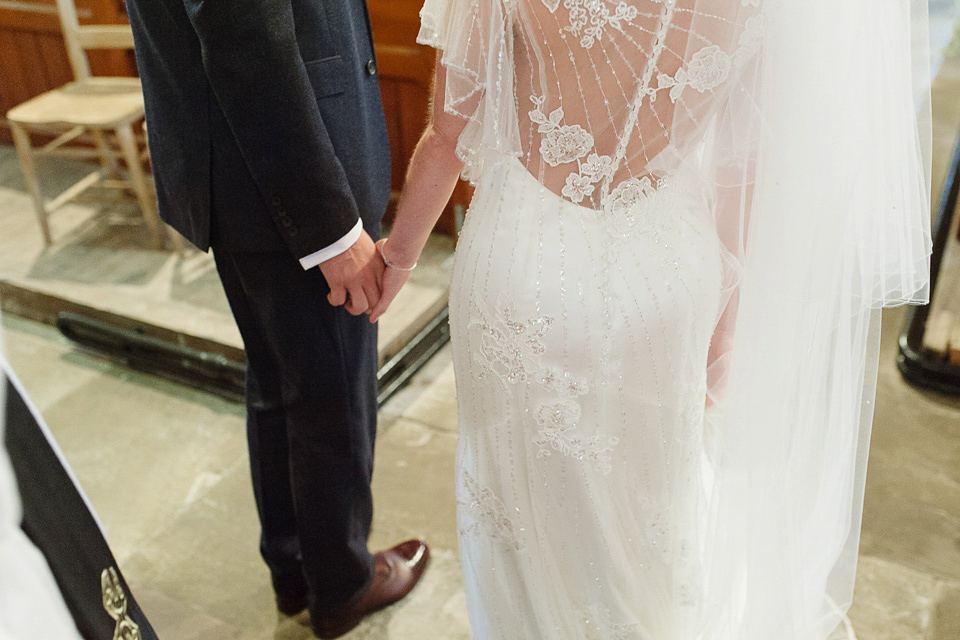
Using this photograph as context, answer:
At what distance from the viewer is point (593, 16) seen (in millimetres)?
1145

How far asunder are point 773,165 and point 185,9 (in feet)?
3.04

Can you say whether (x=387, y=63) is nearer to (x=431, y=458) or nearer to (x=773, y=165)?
(x=431, y=458)

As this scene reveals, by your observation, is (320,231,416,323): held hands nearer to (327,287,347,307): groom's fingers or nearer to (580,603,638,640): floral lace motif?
(327,287,347,307): groom's fingers

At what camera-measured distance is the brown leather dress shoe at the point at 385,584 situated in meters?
1.97

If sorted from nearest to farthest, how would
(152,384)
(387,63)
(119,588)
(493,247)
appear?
(119,588), (493,247), (152,384), (387,63)

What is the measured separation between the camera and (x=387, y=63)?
3506mm

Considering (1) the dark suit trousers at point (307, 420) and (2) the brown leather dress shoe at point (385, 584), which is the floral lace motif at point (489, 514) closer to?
(1) the dark suit trousers at point (307, 420)

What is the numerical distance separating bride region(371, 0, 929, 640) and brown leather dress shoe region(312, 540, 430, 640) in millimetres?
429

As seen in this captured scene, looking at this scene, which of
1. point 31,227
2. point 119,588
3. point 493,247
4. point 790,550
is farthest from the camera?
point 31,227

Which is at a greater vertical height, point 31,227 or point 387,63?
point 387,63

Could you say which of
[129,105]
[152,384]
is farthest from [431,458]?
[129,105]

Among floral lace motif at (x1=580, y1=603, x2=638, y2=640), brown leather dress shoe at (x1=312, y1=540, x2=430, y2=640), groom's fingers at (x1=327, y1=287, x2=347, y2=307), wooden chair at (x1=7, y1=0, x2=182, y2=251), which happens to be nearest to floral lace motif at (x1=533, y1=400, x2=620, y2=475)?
floral lace motif at (x1=580, y1=603, x2=638, y2=640)

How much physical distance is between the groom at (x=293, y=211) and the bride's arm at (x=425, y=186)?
0.13 ft

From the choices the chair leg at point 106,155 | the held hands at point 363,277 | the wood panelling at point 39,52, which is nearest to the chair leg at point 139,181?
the chair leg at point 106,155
